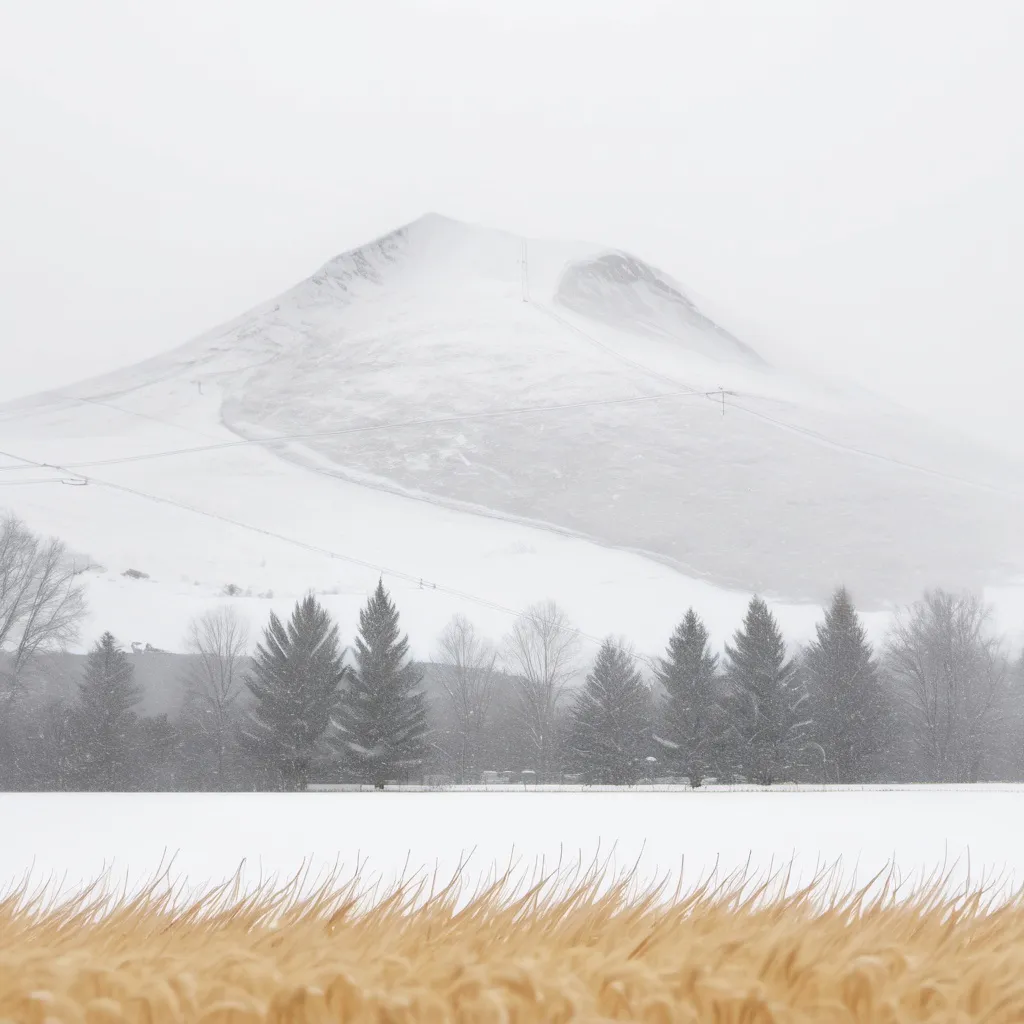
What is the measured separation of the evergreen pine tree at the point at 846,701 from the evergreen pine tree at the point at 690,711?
5.82ft

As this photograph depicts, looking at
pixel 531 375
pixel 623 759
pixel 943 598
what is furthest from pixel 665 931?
pixel 531 375

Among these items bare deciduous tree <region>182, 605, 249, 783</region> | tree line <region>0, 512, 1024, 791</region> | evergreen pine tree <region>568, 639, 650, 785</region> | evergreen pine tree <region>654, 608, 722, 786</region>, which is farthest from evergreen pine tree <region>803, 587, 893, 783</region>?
bare deciduous tree <region>182, 605, 249, 783</region>

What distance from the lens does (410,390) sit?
4378 cm

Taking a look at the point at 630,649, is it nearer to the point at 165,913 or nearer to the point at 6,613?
the point at 6,613

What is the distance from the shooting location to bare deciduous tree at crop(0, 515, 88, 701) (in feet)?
53.4

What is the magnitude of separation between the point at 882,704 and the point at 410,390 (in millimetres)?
32364

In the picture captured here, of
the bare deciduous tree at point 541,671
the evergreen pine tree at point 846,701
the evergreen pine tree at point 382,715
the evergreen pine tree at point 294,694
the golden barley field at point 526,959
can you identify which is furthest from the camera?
the bare deciduous tree at point 541,671

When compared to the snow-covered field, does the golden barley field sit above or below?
above

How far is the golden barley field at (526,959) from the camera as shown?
37.0 inches

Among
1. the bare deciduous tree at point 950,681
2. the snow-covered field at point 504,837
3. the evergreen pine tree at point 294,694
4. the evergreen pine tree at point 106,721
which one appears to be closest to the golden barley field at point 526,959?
the snow-covered field at point 504,837

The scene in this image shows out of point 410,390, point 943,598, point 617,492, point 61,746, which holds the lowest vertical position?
point 61,746

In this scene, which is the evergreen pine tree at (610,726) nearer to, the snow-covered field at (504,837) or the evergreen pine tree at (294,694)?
the evergreen pine tree at (294,694)

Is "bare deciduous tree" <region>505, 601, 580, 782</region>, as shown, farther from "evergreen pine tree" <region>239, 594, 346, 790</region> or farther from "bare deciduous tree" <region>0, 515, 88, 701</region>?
"bare deciduous tree" <region>0, 515, 88, 701</region>

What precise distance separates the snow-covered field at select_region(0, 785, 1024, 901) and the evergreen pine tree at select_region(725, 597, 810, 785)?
28.3 ft
